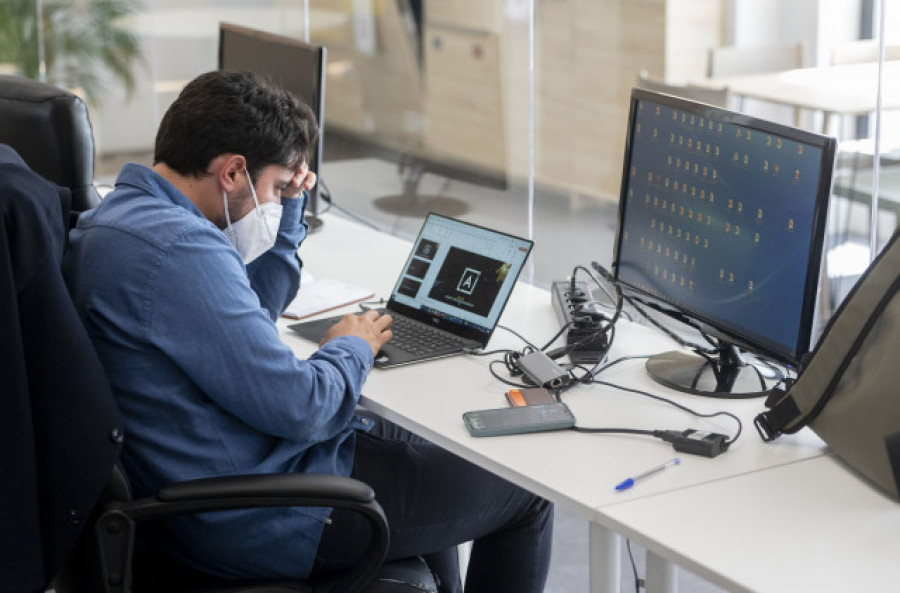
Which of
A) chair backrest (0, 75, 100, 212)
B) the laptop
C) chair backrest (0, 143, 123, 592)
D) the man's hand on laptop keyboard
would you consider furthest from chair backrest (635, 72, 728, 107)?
chair backrest (0, 143, 123, 592)

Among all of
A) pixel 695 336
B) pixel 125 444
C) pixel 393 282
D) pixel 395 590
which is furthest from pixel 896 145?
pixel 125 444

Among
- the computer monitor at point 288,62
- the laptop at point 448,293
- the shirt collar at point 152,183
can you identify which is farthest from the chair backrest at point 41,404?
the computer monitor at point 288,62

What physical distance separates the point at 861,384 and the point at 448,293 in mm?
847

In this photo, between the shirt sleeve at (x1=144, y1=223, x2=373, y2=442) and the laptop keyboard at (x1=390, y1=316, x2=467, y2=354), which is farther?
the laptop keyboard at (x1=390, y1=316, x2=467, y2=354)

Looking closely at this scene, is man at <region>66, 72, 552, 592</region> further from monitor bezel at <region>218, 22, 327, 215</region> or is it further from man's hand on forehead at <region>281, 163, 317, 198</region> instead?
monitor bezel at <region>218, 22, 327, 215</region>

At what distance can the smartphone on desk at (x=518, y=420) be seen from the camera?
183 cm

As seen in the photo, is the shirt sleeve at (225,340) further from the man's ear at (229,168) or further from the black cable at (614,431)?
the black cable at (614,431)

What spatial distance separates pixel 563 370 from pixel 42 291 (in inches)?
34.1

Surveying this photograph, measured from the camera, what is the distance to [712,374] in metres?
2.05

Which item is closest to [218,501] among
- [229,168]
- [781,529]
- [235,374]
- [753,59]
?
[235,374]

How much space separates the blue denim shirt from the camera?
65.9 inches

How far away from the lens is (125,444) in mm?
1731

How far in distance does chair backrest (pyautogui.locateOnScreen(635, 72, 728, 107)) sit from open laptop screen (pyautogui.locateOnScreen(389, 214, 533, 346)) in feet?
5.61

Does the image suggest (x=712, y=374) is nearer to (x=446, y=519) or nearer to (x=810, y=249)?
(x=810, y=249)
